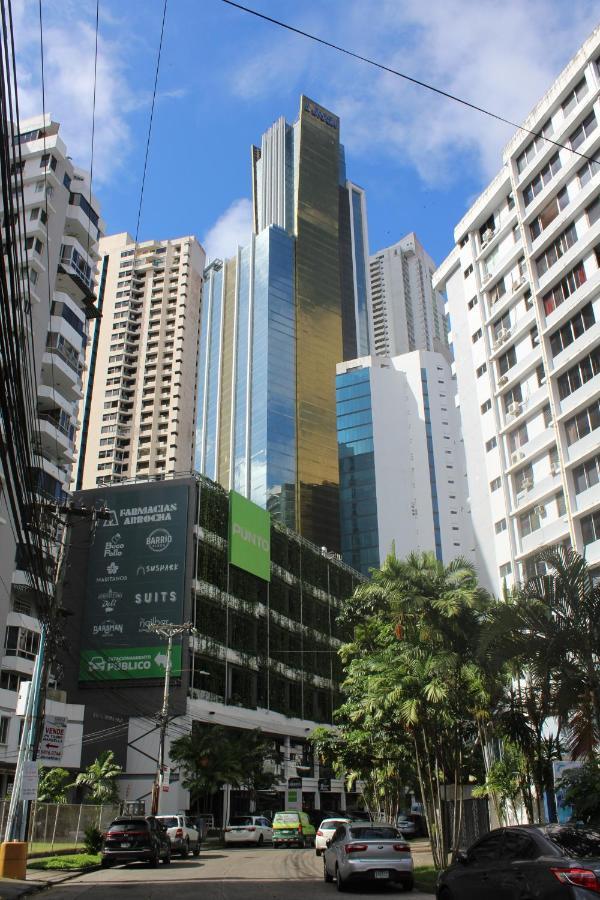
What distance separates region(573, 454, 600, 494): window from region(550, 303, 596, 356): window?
6310 millimetres

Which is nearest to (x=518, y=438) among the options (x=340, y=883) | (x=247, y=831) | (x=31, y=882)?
(x=247, y=831)

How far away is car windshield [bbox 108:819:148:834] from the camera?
2470 cm

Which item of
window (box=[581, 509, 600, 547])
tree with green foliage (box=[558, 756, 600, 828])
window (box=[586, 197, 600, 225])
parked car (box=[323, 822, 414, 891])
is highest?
window (box=[586, 197, 600, 225])

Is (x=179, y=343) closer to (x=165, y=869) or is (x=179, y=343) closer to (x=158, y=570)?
(x=158, y=570)

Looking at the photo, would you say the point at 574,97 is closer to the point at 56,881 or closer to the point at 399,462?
the point at 56,881

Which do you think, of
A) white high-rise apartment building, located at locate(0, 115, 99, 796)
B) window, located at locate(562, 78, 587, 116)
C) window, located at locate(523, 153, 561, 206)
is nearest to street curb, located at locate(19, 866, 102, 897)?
white high-rise apartment building, located at locate(0, 115, 99, 796)

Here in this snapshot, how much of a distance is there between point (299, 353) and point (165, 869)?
399 ft

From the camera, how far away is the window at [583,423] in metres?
36.1

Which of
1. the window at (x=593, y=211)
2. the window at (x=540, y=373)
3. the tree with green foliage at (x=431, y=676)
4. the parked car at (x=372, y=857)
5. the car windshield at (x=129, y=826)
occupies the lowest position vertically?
the parked car at (x=372, y=857)

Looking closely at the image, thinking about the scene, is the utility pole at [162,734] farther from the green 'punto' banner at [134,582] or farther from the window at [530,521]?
the window at [530,521]

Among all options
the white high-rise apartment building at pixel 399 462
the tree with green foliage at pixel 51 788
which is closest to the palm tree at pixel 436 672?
the tree with green foliage at pixel 51 788

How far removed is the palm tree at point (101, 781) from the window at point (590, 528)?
98.0ft

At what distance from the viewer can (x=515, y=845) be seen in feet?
30.6

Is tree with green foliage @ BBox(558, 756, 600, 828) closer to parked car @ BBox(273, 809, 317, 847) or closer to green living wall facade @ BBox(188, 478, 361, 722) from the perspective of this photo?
parked car @ BBox(273, 809, 317, 847)
